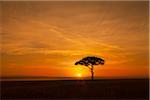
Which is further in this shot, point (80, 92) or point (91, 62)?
point (91, 62)

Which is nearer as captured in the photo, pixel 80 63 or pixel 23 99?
pixel 23 99

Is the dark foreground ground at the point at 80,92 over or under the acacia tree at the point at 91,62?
under

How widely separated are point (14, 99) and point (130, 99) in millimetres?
6344

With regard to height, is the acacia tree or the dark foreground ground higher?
the acacia tree

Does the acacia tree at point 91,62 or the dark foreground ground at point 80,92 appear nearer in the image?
the dark foreground ground at point 80,92

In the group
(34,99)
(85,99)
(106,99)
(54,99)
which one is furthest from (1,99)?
(106,99)

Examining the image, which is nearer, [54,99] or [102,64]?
[54,99]

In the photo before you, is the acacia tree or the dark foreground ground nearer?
the dark foreground ground

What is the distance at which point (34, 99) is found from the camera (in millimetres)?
16797

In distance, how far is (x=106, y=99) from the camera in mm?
17031

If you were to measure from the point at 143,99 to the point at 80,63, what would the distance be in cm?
3247

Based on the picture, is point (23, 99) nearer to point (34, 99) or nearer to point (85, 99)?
point (34, 99)

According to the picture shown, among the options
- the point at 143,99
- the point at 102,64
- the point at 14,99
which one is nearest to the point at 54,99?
the point at 14,99

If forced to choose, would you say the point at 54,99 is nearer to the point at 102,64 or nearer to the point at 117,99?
the point at 117,99
